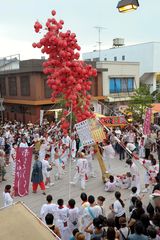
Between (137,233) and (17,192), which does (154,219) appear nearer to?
(137,233)

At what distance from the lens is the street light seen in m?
5.27

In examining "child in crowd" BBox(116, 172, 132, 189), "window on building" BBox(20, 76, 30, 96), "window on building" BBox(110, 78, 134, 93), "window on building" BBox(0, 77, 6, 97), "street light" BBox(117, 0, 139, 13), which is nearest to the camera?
"street light" BBox(117, 0, 139, 13)

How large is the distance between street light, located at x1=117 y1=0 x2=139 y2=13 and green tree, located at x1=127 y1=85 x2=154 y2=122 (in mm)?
18235

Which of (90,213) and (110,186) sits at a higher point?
(90,213)

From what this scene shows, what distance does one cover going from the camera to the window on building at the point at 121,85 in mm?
31906

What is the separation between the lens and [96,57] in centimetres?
4703

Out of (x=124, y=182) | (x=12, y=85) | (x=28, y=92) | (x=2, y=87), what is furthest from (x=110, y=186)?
(x=2, y=87)

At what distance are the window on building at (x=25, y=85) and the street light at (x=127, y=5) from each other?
22188 mm

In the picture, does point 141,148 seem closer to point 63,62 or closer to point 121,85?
point 63,62

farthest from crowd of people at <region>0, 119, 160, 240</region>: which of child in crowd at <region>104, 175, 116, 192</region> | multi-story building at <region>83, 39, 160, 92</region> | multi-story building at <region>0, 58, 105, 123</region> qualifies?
multi-story building at <region>83, 39, 160, 92</region>

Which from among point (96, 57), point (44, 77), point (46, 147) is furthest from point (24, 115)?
point (96, 57)

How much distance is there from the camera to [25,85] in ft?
90.6

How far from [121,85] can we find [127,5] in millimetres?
27775

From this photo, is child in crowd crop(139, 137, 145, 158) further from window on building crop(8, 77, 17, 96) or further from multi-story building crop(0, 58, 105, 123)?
window on building crop(8, 77, 17, 96)
